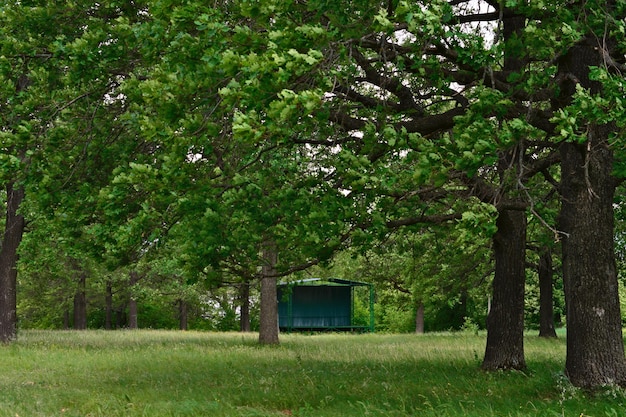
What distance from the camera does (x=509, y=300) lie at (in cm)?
1425

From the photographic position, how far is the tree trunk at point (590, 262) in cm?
1055

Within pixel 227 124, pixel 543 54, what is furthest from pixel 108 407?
pixel 543 54

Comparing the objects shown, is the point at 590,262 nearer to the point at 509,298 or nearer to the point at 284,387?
the point at 509,298

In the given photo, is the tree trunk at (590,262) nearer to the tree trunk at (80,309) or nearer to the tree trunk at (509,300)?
the tree trunk at (509,300)

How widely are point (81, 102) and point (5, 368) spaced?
7415mm

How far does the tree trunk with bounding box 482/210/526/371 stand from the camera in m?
14.2

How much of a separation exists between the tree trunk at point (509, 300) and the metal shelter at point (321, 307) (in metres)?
32.6

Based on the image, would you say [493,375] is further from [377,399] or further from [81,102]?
[81,102]

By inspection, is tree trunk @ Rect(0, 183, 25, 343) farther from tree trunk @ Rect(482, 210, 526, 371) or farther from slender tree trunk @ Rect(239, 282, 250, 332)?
slender tree trunk @ Rect(239, 282, 250, 332)

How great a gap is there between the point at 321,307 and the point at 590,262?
38.3 metres

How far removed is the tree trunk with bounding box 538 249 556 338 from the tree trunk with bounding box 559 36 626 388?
1621cm

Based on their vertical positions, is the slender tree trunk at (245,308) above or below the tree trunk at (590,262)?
below

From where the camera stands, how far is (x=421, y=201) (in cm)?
1292

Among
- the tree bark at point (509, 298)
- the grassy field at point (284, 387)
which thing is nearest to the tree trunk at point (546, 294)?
the grassy field at point (284, 387)
